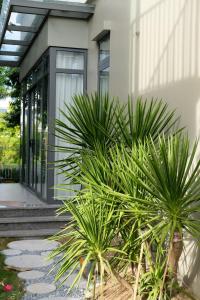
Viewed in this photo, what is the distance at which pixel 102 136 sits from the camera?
518 centimetres

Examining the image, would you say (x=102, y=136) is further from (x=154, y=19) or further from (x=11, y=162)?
(x=11, y=162)

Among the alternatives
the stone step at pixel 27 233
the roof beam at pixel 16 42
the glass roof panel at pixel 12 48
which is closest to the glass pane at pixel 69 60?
the roof beam at pixel 16 42

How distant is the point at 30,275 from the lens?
5.23 metres

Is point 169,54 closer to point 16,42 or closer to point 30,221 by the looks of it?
point 30,221

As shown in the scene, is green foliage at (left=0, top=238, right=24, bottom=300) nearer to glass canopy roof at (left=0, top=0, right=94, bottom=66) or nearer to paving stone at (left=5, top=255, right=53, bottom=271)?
paving stone at (left=5, top=255, right=53, bottom=271)

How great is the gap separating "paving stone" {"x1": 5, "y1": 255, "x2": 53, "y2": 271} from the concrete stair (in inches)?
43.2

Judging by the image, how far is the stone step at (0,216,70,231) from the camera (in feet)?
23.8

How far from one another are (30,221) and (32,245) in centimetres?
84

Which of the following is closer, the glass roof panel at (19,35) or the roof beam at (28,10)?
the roof beam at (28,10)

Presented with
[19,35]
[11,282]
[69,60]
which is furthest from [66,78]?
[11,282]

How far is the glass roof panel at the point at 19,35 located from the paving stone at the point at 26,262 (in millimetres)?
5168

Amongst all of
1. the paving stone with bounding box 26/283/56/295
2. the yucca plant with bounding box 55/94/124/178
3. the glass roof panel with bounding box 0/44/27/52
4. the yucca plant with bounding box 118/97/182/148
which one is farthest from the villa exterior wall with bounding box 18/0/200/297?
the glass roof panel with bounding box 0/44/27/52

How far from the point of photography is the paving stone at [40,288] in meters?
4.69

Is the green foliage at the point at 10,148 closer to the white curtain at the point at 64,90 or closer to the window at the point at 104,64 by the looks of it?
the white curtain at the point at 64,90
